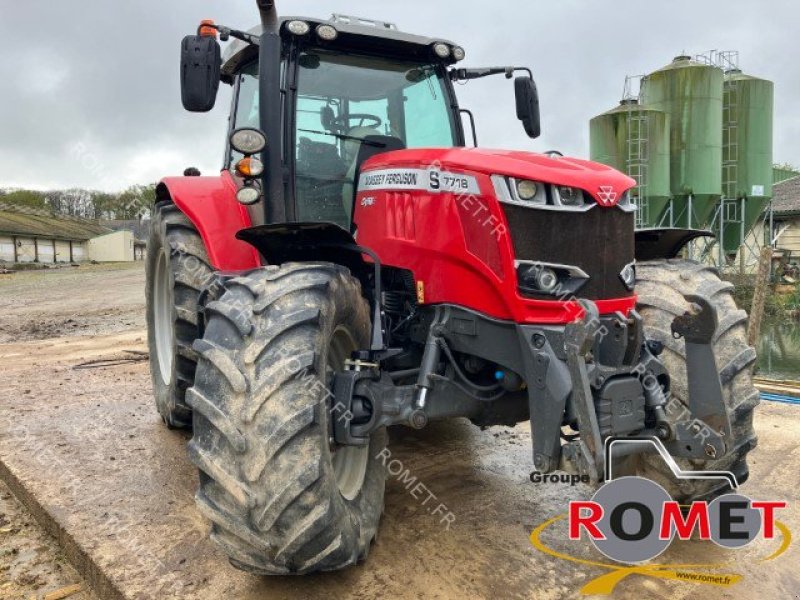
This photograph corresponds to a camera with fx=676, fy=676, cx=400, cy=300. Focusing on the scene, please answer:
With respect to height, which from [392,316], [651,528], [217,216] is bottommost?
[651,528]

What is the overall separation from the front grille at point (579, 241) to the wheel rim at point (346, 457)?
2.80ft

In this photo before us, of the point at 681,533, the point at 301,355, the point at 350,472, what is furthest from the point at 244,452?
the point at 681,533

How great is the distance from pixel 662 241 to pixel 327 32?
86.4 inches

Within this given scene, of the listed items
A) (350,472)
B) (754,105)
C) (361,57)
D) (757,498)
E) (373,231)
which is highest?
(754,105)

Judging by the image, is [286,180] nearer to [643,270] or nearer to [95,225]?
[643,270]

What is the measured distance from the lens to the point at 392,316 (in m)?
3.45

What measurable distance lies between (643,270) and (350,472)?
1.85 m

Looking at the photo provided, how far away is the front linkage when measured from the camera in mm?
2559

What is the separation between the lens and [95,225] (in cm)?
5191

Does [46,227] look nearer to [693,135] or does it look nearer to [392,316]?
[693,135]

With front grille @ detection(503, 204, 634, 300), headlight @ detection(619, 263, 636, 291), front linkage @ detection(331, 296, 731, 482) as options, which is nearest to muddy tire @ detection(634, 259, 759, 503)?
front linkage @ detection(331, 296, 731, 482)

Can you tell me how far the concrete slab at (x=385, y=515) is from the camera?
2.68 metres

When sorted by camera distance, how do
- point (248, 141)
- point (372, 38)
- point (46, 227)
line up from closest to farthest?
point (248, 141) → point (372, 38) → point (46, 227)

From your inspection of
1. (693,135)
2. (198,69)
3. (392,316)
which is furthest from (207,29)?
(693,135)
